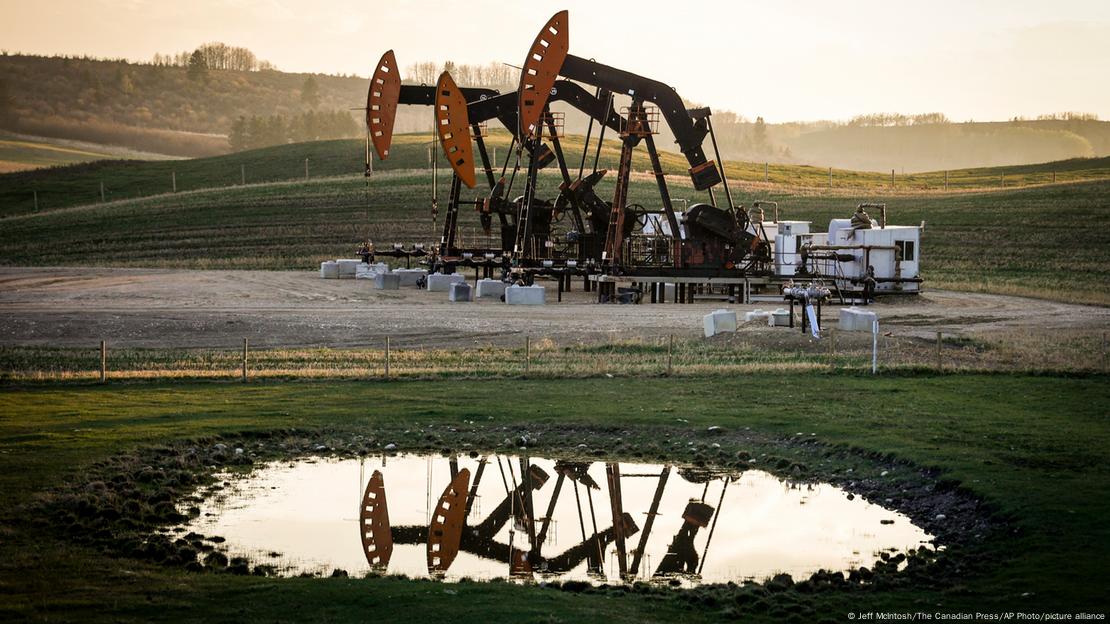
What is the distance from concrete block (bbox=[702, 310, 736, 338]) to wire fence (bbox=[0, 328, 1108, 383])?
0.29 m

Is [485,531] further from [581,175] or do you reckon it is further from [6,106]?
[6,106]

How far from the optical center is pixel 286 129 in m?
175

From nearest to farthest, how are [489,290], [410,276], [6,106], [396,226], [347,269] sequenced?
1. [489,290]
2. [410,276]
3. [347,269]
4. [396,226]
5. [6,106]

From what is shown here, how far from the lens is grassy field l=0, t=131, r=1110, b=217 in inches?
3750

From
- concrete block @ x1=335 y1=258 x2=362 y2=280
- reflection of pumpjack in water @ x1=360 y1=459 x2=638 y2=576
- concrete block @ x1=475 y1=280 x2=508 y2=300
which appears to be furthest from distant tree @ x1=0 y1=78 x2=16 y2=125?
reflection of pumpjack in water @ x1=360 y1=459 x2=638 y2=576

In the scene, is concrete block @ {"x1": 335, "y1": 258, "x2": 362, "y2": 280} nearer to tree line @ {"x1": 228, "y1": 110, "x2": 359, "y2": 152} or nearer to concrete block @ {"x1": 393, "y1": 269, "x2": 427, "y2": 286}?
concrete block @ {"x1": 393, "y1": 269, "x2": 427, "y2": 286}

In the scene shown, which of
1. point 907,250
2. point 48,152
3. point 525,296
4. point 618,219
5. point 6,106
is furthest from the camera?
point 6,106

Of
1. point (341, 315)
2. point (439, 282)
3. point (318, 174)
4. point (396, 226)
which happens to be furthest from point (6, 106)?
point (341, 315)

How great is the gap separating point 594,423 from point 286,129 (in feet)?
528

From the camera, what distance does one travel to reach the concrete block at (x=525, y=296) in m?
39.5

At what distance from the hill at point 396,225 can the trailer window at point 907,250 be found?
5.15m

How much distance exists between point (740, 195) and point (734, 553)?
7078 cm

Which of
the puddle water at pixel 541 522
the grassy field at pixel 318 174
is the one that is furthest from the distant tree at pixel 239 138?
the puddle water at pixel 541 522

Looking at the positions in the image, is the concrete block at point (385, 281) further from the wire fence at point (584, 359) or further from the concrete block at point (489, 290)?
the wire fence at point (584, 359)
